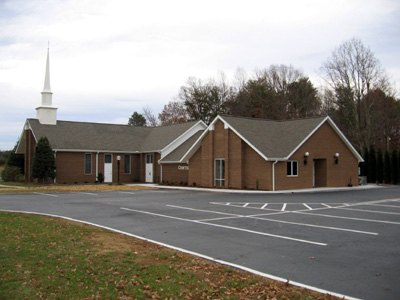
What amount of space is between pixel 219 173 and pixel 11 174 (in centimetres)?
2199

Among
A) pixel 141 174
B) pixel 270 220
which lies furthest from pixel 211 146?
pixel 270 220

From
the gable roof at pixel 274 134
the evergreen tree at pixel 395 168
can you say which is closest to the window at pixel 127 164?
the gable roof at pixel 274 134

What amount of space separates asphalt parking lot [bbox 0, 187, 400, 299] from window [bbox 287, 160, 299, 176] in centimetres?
946

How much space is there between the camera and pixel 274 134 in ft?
105

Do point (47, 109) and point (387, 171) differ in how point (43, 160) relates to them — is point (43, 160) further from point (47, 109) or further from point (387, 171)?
point (387, 171)

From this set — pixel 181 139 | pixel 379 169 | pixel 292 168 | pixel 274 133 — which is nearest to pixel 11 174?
pixel 181 139

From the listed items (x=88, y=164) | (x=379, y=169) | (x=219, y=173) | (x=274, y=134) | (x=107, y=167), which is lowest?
(x=219, y=173)

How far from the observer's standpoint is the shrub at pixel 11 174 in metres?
40.7

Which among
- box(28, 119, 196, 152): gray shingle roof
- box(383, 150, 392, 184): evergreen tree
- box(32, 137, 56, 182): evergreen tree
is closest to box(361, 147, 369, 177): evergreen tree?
box(383, 150, 392, 184): evergreen tree

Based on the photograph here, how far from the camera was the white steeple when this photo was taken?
40.4 meters

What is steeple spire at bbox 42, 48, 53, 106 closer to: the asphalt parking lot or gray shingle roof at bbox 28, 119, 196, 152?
gray shingle roof at bbox 28, 119, 196, 152

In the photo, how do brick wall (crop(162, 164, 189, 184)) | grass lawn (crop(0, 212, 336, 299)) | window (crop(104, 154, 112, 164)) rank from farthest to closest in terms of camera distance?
window (crop(104, 154, 112, 164)), brick wall (crop(162, 164, 189, 184)), grass lawn (crop(0, 212, 336, 299))

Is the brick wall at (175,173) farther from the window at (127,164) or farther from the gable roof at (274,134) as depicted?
the window at (127,164)

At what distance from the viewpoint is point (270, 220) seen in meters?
13.9
